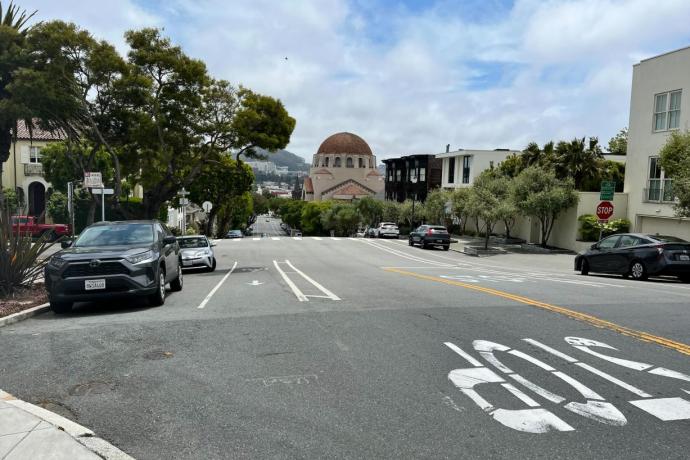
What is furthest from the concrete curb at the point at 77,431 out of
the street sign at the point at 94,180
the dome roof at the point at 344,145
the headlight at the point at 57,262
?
the dome roof at the point at 344,145

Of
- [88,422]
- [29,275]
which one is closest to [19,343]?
[88,422]

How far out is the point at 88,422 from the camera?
4742 mm

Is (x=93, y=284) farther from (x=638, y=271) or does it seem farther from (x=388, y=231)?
(x=388, y=231)

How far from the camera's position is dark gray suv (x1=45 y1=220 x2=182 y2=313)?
9.59m

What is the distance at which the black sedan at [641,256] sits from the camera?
1616 cm

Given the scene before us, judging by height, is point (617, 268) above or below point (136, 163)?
below

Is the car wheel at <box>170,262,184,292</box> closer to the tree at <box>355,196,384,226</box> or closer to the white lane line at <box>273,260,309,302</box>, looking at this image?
the white lane line at <box>273,260,309,302</box>

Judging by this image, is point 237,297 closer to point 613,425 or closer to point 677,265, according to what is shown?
point 613,425

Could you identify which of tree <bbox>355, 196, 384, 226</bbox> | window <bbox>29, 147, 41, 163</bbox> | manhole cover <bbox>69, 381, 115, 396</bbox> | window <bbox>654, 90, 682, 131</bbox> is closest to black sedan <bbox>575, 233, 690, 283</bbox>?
window <bbox>654, 90, 682, 131</bbox>

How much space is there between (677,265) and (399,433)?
1483 centimetres

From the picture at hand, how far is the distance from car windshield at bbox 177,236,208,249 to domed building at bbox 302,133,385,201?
90967 millimetres

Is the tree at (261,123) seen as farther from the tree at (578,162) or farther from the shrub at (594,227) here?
the tree at (578,162)

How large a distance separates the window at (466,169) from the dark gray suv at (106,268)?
4953 cm

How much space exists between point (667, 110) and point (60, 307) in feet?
89.8
